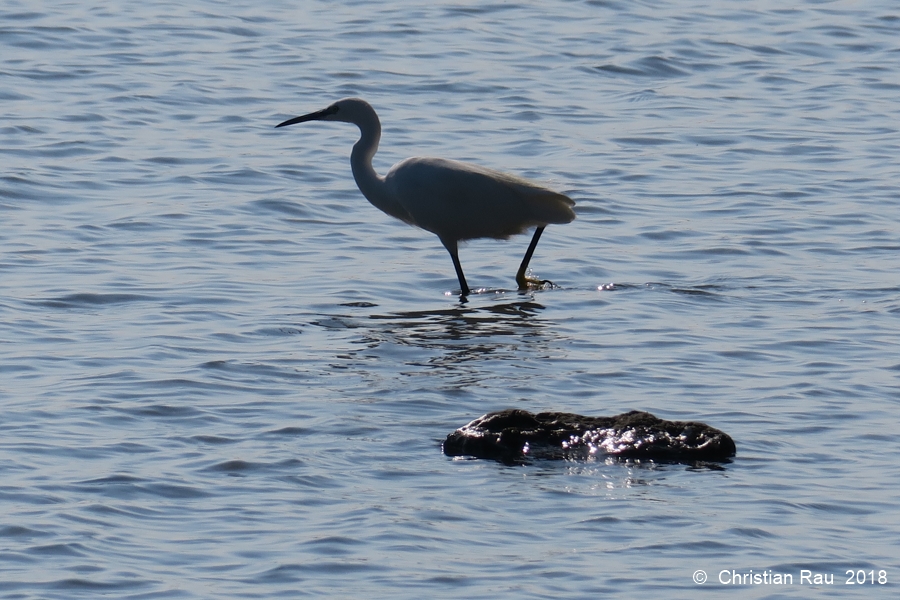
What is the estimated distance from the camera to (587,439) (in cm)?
708

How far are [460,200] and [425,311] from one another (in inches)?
36.3

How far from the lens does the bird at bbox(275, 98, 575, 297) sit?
10.8 m

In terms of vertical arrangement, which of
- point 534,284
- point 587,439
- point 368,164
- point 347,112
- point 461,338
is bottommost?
point 534,284

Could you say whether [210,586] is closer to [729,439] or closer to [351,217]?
[729,439]

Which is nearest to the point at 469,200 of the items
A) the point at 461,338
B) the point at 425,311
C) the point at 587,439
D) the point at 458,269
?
the point at 458,269

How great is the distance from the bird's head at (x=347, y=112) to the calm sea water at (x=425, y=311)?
0.94m

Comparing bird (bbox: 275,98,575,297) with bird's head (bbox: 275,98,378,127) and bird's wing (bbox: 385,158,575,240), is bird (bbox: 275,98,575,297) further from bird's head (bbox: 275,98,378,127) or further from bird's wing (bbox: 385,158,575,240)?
bird's head (bbox: 275,98,378,127)

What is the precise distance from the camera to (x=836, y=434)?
24.9 ft

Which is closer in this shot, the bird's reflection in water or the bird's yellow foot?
the bird's reflection in water

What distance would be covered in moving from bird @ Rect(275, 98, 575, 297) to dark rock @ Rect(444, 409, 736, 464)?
3.69 meters

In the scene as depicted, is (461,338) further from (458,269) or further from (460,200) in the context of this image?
(460,200)

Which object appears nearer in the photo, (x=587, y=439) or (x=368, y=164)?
(x=587, y=439)

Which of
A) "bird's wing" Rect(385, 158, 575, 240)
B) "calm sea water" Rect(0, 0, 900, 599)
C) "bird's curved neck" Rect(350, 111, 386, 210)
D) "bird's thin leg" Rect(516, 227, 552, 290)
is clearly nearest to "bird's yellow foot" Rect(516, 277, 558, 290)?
"bird's thin leg" Rect(516, 227, 552, 290)

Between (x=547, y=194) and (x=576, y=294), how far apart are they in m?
0.74
